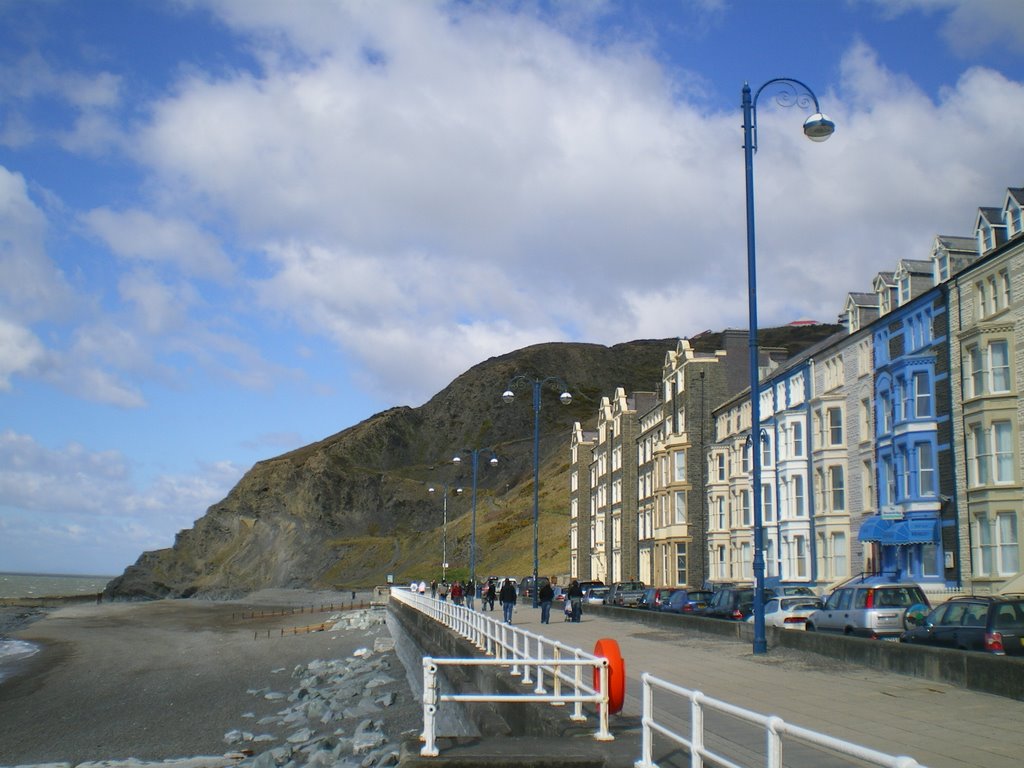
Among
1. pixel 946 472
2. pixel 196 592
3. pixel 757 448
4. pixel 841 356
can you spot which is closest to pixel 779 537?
pixel 841 356

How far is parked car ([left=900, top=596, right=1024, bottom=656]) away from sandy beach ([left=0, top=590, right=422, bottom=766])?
37.4ft

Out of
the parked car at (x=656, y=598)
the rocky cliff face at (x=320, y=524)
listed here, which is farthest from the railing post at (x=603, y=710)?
the rocky cliff face at (x=320, y=524)

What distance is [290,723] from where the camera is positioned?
24953 mm

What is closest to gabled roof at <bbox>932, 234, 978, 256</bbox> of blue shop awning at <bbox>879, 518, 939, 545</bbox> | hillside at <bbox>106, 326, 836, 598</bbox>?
blue shop awning at <bbox>879, 518, 939, 545</bbox>

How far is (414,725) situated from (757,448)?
32.0 ft

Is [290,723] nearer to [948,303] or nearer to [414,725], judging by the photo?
[414,725]

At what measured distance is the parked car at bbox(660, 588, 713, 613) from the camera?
35.6 m

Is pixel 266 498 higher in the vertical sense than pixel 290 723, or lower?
higher

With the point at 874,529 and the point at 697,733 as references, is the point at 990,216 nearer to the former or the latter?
the point at 874,529

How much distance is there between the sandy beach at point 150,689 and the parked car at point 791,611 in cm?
1057

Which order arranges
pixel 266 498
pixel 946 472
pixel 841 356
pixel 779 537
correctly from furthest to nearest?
pixel 266 498 < pixel 779 537 < pixel 841 356 < pixel 946 472

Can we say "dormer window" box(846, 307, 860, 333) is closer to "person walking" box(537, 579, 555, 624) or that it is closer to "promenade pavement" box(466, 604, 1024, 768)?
"person walking" box(537, 579, 555, 624)

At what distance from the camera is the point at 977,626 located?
1670 centimetres

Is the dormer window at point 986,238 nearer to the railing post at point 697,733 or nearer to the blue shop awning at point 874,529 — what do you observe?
the blue shop awning at point 874,529
